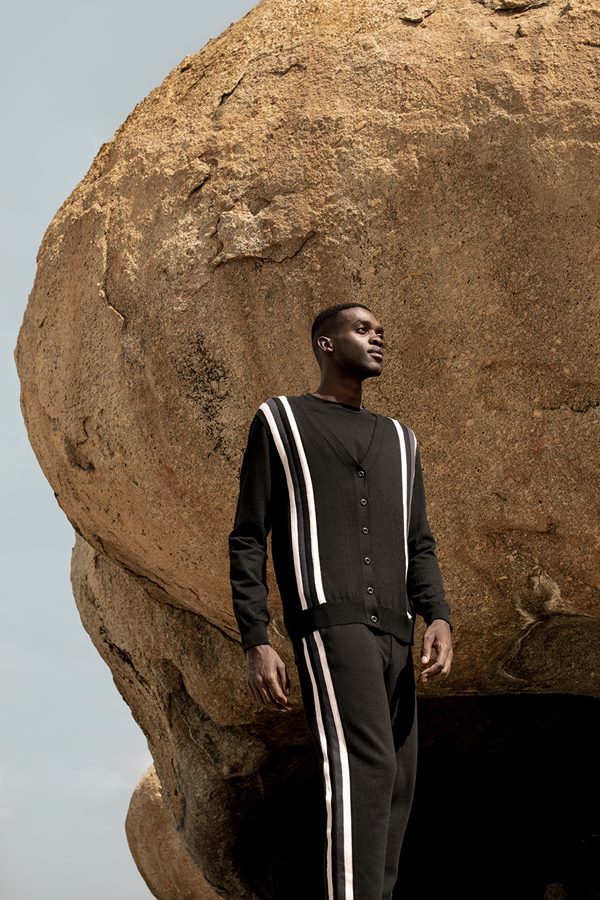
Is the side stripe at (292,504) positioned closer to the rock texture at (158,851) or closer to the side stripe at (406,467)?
the side stripe at (406,467)

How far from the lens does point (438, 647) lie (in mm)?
2795

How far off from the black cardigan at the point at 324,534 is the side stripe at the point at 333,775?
8 cm

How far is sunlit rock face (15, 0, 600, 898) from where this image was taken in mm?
3602

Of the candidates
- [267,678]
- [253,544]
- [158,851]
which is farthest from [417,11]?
[158,851]

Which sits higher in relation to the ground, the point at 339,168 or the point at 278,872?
the point at 339,168

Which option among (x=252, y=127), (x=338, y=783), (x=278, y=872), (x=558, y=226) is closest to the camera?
(x=338, y=783)

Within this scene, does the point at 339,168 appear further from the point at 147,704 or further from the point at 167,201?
the point at 147,704

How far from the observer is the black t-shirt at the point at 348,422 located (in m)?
2.89

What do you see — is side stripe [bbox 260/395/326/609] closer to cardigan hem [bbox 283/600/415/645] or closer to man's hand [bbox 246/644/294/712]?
cardigan hem [bbox 283/600/415/645]

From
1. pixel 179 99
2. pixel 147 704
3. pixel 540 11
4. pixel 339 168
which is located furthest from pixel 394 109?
pixel 147 704

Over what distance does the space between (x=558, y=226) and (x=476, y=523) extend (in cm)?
80

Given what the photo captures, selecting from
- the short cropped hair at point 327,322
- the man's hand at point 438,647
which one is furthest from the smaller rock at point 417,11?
the man's hand at point 438,647

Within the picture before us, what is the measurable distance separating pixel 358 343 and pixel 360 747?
85 cm

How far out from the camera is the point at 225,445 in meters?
3.85
